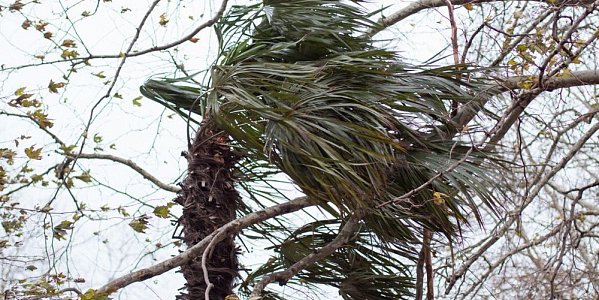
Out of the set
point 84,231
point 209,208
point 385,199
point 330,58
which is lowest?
point 385,199

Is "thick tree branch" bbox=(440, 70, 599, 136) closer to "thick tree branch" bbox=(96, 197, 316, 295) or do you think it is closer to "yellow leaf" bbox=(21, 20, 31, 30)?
"thick tree branch" bbox=(96, 197, 316, 295)

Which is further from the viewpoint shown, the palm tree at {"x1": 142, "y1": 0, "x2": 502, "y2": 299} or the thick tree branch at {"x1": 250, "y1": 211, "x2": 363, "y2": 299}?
the thick tree branch at {"x1": 250, "y1": 211, "x2": 363, "y2": 299}

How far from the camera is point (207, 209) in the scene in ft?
8.00

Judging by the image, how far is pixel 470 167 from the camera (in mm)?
2072

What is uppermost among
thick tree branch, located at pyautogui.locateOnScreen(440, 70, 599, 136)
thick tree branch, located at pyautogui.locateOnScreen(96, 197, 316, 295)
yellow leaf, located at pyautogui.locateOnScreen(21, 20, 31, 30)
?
yellow leaf, located at pyautogui.locateOnScreen(21, 20, 31, 30)

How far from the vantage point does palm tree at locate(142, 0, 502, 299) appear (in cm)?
198

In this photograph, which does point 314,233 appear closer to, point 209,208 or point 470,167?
point 209,208

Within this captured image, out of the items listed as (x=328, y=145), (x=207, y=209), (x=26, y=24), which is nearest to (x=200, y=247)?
(x=207, y=209)

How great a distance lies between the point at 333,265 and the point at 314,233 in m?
0.12

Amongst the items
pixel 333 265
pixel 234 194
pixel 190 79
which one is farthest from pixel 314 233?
pixel 190 79

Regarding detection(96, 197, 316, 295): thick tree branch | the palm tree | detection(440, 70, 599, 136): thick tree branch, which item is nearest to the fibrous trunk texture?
the palm tree

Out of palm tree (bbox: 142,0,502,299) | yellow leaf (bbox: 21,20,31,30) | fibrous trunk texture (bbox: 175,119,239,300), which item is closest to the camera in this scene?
palm tree (bbox: 142,0,502,299)

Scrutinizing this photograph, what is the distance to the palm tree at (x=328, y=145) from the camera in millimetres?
1979

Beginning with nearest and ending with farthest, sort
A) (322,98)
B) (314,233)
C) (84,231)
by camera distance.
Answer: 1. (322,98)
2. (314,233)
3. (84,231)
